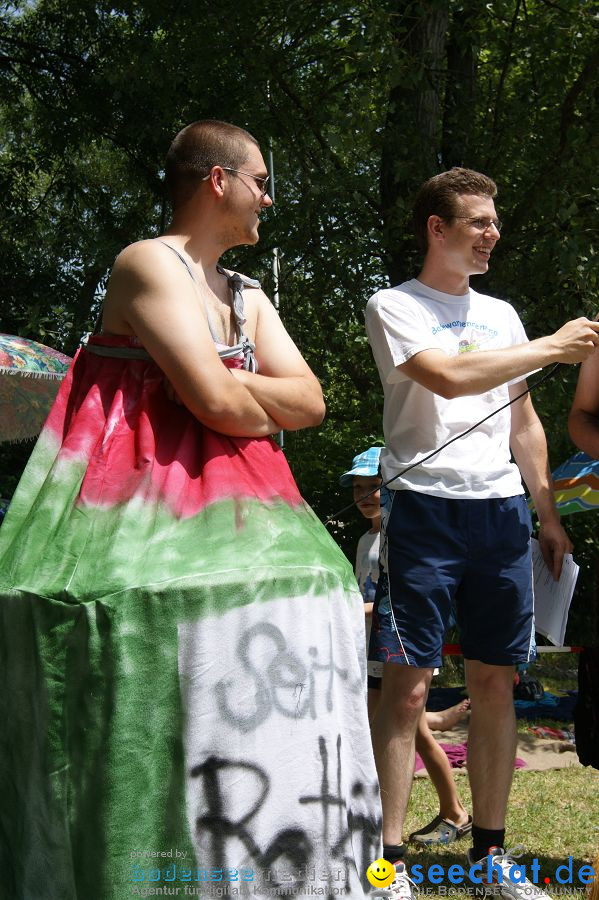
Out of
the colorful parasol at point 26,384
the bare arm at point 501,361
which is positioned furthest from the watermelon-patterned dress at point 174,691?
the colorful parasol at point 26,384

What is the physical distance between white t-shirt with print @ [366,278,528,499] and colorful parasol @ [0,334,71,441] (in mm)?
3617

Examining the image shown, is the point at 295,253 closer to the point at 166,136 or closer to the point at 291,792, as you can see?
the point at 166,136

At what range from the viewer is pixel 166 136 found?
8.83 m

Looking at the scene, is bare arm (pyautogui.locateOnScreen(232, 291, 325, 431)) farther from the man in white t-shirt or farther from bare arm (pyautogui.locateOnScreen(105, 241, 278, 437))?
the man in white t-shirt

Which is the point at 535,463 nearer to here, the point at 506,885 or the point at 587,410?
the point at 587,410

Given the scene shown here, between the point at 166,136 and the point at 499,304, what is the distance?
239 inches

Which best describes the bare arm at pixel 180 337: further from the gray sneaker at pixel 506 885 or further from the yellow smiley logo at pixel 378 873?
the gray sneaker at pixel 506 885

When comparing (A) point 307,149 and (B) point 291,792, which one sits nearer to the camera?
(B) point 291,792

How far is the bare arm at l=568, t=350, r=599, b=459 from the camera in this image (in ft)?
10.5

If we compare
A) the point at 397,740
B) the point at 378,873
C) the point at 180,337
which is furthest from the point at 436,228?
the point at 378,873

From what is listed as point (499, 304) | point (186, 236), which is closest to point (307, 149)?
point (499, 304)

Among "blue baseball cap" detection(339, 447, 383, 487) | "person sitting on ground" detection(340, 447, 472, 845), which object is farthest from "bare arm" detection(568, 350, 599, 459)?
"blue baseball cap" detection(339, 447, 383, 487)

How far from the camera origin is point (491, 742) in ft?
10.3

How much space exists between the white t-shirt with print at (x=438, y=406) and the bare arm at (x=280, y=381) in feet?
2.16
